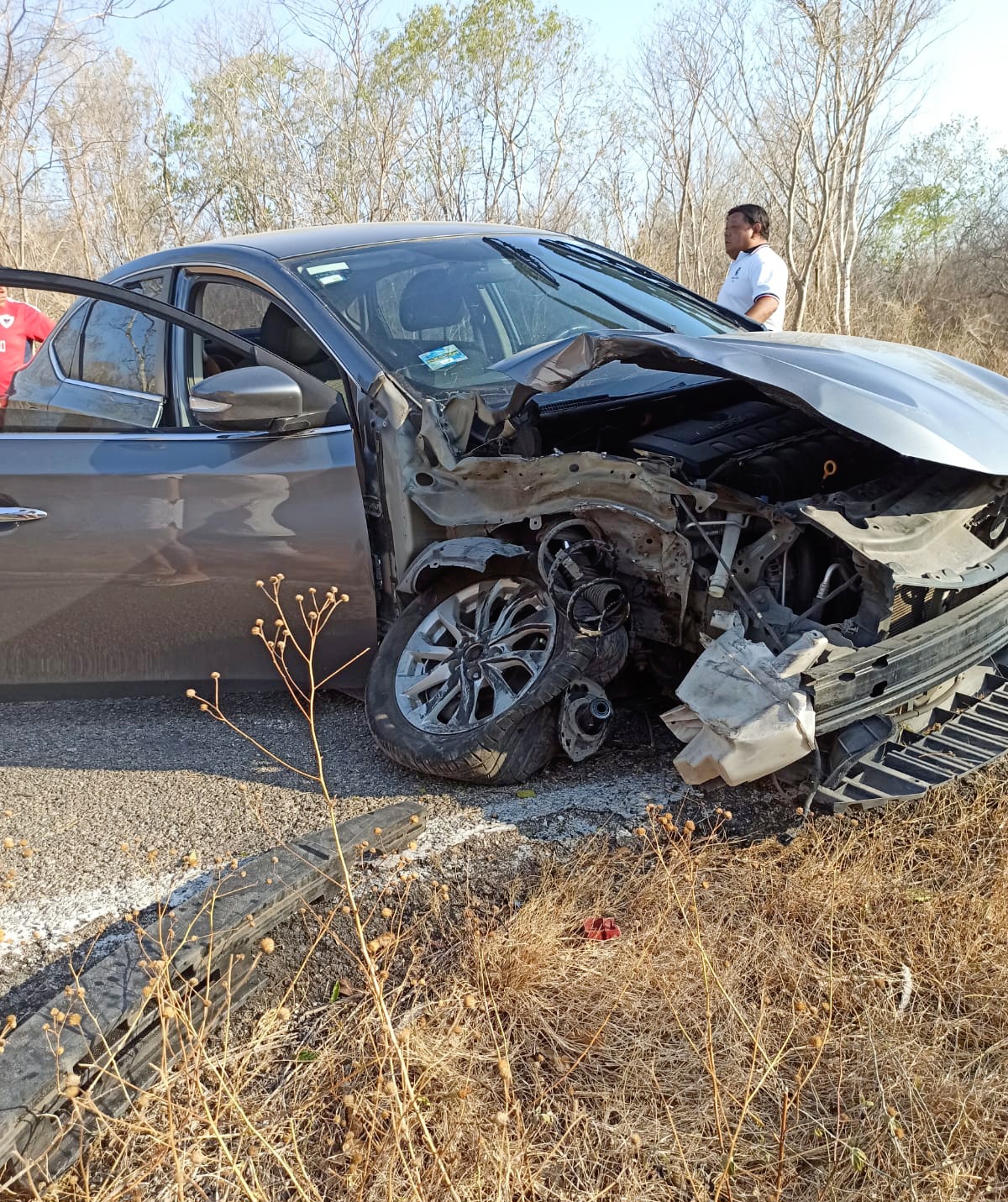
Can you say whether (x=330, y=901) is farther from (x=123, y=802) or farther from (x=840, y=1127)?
(x=840, y=1127)

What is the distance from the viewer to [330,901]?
2.65m

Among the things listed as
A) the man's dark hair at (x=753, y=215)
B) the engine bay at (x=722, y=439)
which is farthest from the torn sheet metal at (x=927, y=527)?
the man's dark hair at (x=753, y=215)

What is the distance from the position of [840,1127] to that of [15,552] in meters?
3.02

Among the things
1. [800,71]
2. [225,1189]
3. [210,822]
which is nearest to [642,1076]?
[225,1189]

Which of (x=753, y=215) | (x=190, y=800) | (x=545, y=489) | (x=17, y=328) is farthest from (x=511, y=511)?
(x=17, y=328)

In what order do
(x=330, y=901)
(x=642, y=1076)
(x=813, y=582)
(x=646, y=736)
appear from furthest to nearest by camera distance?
(x=646, y=736) → (x=813, y=582) → (x=330, y=901) → (x=642, y=1076)

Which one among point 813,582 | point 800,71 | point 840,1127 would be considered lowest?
point 840,1127

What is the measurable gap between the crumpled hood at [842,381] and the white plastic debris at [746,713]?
59 centimetres

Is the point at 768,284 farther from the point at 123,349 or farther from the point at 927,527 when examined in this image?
the point at 123,349

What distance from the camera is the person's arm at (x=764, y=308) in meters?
5.64

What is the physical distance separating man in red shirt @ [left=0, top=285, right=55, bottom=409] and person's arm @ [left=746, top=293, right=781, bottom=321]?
4072 mm

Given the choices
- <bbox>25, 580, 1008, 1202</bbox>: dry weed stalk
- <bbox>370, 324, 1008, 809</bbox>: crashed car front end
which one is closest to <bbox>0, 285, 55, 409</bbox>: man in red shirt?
<bbox>370, 324, 1008, 809</bbox>: crashed car front end

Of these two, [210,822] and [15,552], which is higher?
[15,552]

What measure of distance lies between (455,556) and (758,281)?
344 centimetres
